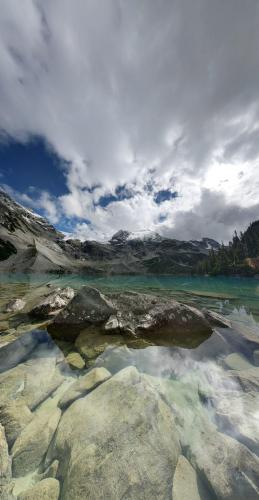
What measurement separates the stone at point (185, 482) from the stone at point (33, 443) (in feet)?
7.56

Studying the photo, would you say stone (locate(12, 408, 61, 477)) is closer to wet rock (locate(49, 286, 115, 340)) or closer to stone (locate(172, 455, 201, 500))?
stone (locate(172, 455, 201, 500))

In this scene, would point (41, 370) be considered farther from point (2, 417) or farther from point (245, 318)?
point (245, 318)

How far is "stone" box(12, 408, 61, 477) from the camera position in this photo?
10.9 ft

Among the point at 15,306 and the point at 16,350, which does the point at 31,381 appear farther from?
the point at 15,306

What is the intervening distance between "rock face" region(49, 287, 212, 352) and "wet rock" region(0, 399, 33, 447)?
4307mm

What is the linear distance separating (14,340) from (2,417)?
15.9ft

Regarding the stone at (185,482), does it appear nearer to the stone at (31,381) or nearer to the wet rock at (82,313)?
the stone at (31,381)

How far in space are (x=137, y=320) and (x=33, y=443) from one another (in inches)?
243

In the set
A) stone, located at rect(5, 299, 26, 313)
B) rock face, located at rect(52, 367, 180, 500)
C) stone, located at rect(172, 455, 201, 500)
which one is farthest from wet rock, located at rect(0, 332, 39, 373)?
stone, located at rect(172, 455, 201, 500)

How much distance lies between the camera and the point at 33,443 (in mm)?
3637

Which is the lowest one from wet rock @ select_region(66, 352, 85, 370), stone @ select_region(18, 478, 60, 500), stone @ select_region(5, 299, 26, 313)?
stone @ select_region(18, 478, 60, 500)

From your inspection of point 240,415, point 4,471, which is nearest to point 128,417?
point 4,471

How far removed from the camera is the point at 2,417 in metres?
4.03

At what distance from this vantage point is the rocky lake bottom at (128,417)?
2969 mm
